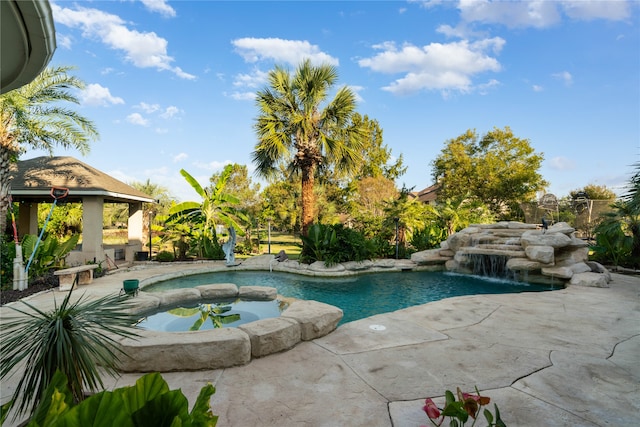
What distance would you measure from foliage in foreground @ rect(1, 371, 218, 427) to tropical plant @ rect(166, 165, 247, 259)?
13.7 metres

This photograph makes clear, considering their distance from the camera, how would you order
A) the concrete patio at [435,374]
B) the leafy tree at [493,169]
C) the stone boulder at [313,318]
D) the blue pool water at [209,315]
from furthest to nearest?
the leafy tree at [493,169], the blue pool water at [209,315], the stone boulder at [313,318], the concrete patio at [435,374]

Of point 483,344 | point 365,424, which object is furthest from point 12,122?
point 483,344

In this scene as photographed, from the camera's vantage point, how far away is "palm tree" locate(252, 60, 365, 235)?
13.2m

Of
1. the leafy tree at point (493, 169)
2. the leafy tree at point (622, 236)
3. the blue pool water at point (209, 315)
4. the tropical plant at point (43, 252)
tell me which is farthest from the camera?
the leafy tree at point (493, 169)

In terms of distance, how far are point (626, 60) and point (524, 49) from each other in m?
4.00

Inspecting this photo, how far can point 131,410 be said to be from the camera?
1.01 meters

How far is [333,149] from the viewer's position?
1350 cm

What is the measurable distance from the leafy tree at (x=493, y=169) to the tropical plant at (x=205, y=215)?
1509 cm

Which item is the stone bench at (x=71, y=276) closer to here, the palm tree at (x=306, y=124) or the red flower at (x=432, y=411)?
the palm tree at (x=306, y=124)

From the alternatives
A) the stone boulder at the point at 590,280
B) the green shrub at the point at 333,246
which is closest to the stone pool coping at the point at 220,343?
the green shrub at the point at 333,246

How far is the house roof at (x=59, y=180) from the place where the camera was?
36.4 feet

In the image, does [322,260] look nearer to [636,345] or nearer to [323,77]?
[323,77]

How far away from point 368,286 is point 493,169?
17.6 m

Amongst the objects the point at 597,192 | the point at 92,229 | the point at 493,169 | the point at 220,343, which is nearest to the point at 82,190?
the point at 92,229
